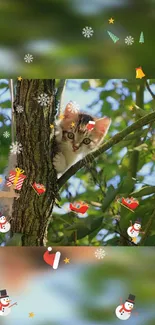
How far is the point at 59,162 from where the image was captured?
1244 millimetres

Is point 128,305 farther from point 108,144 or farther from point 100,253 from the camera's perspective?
point 108,144

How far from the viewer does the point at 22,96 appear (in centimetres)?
122

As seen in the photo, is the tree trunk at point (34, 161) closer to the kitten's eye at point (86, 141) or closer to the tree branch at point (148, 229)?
the kitten's eye at point (86, 141)

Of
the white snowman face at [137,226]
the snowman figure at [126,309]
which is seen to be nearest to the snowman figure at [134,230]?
the white snowman face at [137,226]

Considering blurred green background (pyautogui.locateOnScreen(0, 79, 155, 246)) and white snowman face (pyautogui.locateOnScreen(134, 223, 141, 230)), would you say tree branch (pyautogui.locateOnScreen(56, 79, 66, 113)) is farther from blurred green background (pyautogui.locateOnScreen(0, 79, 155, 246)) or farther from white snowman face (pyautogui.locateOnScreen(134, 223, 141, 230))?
white snowman face (pyautogui.locateOnScreen(134, 223, 141, 230))

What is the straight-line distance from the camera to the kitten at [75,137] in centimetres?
122

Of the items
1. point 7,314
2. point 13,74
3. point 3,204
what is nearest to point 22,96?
point 13,74

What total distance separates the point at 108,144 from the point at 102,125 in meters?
0.05

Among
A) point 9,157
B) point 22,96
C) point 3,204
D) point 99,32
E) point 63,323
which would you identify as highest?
point 99,32

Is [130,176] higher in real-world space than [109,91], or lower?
lower

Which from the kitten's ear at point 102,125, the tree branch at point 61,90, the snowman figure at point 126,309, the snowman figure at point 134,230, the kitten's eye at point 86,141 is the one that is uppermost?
the tree branch at point 61,90

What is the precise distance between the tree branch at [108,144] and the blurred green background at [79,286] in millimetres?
175

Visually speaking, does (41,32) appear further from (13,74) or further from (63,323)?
(63,323)

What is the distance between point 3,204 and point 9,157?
0.37ft
